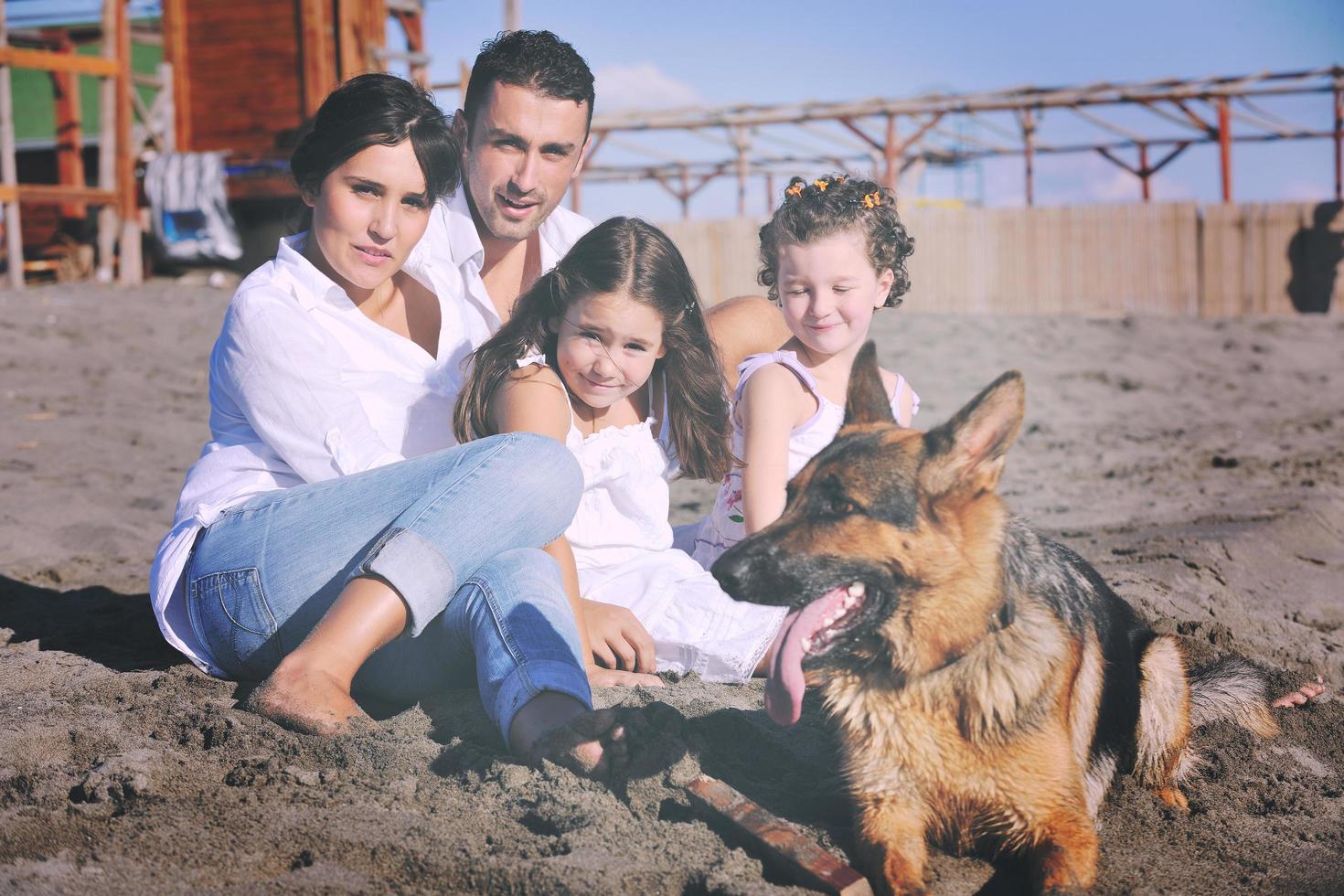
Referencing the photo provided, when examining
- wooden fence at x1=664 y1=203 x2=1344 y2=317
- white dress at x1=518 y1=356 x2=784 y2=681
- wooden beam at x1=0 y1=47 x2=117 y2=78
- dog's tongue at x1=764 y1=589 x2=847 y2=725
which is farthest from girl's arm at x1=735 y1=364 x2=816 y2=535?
wooden fence at x1=664 y1=203 x2=1344 y2=317

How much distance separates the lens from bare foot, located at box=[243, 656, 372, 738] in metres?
2.77

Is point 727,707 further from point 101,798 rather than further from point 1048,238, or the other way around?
point 1048,238

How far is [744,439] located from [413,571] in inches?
50.4

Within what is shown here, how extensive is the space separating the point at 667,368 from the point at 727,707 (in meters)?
1.16

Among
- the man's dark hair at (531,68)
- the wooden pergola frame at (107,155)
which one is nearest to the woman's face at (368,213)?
the man's dark hair at (531,68)

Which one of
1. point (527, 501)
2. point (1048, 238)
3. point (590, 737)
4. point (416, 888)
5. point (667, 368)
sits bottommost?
point (416, 888)

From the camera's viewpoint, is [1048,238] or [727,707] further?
[1048,238]

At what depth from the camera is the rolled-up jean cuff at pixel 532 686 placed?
276 cm

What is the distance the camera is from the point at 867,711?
2527mm

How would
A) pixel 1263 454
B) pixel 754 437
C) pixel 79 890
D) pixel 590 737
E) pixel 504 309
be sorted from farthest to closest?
pixel 1263 454 < pixel 504 309 < pixel 754 437 < pixel 590 737 < pixel 79 890

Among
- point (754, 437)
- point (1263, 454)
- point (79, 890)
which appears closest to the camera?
point (79, 890)

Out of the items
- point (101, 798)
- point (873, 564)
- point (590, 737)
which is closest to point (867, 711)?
point (873, 564)

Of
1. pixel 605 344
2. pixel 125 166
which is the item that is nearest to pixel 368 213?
pixel 605 344

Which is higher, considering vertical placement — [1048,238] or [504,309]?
[1048,238]
